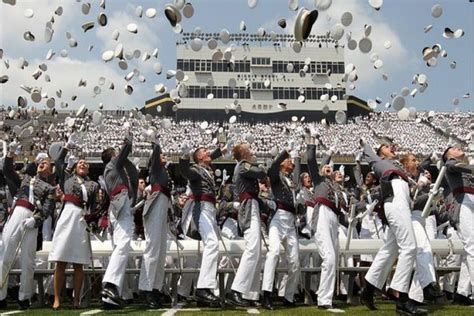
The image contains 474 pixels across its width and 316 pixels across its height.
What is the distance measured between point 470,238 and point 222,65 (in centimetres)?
7357

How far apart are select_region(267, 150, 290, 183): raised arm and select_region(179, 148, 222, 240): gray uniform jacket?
0.90m

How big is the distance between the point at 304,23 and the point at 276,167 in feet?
7.83

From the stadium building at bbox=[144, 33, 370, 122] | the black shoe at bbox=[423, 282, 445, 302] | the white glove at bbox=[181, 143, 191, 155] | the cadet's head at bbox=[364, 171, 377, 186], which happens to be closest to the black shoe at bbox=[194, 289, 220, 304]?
the white glove at bbox=[181, 143, 191, 155]

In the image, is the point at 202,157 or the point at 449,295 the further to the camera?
the point at 449,295

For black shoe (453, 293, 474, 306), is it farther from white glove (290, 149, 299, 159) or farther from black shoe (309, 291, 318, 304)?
white glove (290, 149, 299, 159)

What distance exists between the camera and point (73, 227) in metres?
8.70

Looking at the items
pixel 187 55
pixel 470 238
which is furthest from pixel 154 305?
pixel 187 55

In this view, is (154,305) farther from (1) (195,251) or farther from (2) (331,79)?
(2) (331,79)

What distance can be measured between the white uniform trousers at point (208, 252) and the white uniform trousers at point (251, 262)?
0.35 meters

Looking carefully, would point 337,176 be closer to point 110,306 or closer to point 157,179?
point 157,179

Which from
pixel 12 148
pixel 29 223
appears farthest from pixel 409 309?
pixel 12 148

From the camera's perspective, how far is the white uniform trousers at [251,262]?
8.46 m

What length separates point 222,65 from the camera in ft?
263

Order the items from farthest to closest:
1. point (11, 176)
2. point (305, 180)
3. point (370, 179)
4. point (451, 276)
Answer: point (370, 179) < point (451, 276) < point (305, 180) < point (11, 176)
